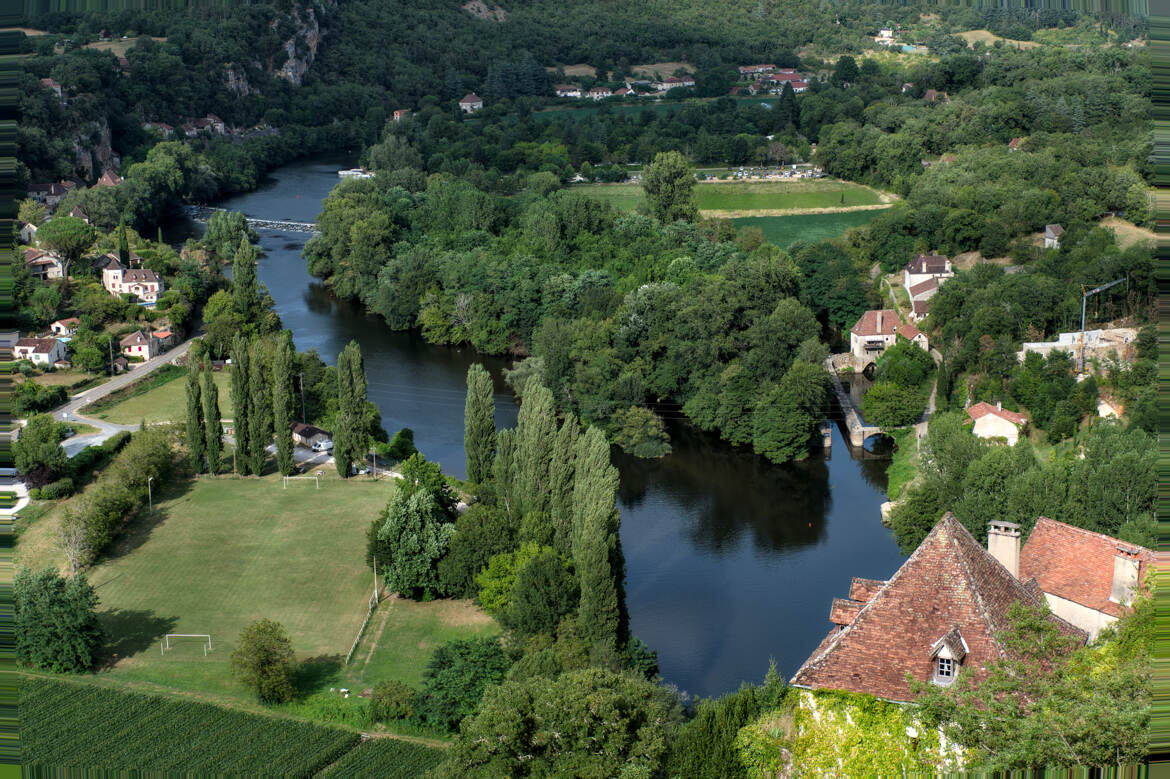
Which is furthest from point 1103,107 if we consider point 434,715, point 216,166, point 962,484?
point 434,715

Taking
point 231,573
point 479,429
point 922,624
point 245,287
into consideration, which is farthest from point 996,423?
point 245,287

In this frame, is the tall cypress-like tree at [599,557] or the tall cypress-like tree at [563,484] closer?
the tall cypress-like tree at [599,557]

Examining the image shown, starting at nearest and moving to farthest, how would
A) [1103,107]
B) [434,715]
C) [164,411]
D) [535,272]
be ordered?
[434,715] < [164,411] < [535,272] < [1103,107]

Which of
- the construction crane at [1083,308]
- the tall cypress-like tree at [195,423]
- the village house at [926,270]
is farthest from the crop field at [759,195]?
the tall cypress-like tree at [195,423]

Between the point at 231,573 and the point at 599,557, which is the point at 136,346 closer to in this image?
the point at 231,573

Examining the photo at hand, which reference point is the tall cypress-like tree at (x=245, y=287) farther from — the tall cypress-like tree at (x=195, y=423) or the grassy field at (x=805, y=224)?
the grassy field at (x=805, y=224)

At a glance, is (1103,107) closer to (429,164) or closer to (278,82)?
(429,164)
